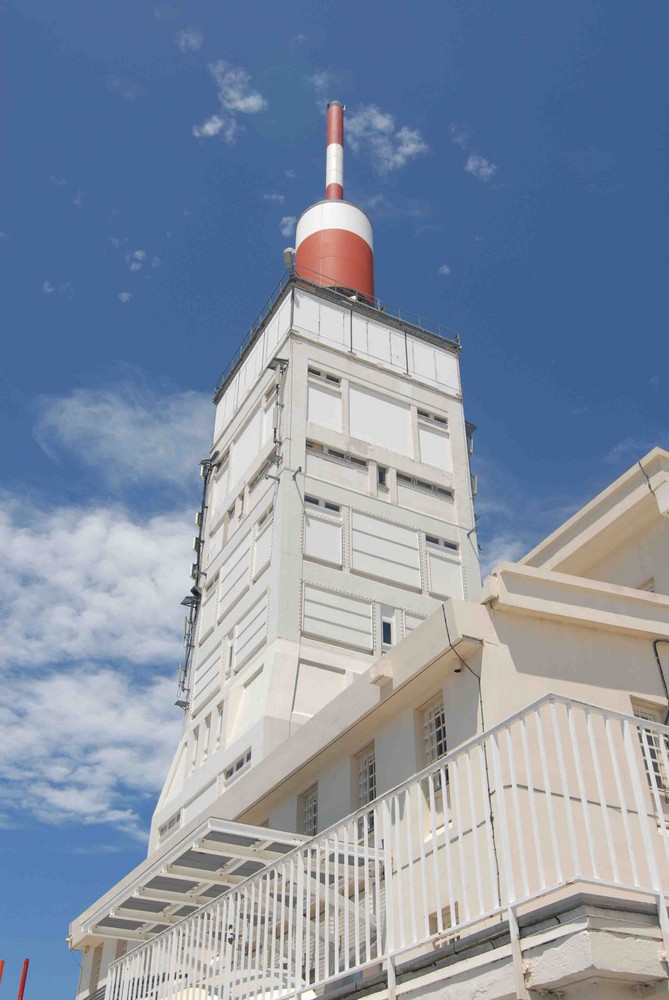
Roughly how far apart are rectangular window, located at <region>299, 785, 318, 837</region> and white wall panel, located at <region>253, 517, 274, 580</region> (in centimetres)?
1785

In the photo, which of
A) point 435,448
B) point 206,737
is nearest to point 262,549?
point 206,737

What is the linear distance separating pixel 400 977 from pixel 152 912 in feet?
29.1

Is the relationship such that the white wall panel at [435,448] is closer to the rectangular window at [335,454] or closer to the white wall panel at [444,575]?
the rectangular window at [335,454]

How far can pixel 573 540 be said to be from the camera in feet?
61.6

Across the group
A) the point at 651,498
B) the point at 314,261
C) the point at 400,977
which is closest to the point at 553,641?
the point at 651,498

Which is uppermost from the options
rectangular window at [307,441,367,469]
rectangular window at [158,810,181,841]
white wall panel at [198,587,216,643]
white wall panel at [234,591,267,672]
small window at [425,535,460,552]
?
rectangular window at [307,441,367,469]

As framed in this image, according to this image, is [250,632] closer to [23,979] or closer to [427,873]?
[23,979]

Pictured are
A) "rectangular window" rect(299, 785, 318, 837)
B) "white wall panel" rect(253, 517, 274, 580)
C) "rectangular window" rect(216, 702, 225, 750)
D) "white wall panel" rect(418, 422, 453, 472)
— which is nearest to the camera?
"rectangular window" rect(299, 785, 318, 837)

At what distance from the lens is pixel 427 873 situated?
10.5 meters

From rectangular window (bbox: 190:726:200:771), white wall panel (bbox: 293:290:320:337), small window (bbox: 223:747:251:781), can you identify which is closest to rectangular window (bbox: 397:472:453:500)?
white wall panel (bbox: 293:290:320:337)

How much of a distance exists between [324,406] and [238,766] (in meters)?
14.6

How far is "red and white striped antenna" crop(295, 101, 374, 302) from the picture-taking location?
48531 millimetres

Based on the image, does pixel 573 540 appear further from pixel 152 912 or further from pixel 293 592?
pixel 293 592

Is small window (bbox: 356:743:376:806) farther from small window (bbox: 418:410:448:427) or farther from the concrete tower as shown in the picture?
small window (bbox: 418:410:448:427)
